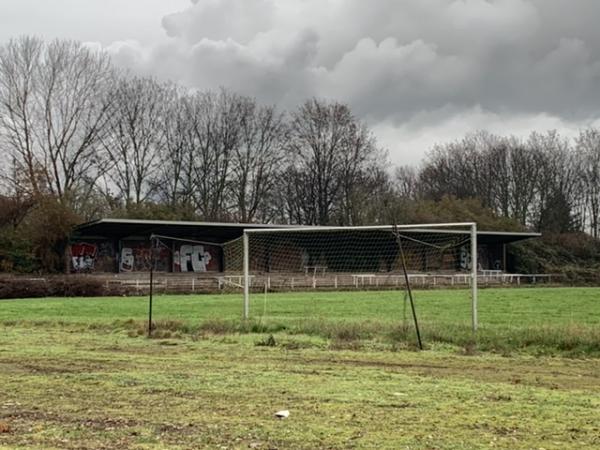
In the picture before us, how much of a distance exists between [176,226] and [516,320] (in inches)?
1272

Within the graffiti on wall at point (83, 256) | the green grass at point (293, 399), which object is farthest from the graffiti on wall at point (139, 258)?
the green grass at point (293, 399)

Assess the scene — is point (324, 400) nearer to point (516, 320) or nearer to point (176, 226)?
point (516, 320)

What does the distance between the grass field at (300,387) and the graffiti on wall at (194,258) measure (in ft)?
115

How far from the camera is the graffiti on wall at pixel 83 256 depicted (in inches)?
1908

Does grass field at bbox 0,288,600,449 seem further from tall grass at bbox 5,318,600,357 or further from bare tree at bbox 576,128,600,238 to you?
bare tree at bbox 576,128,600,238

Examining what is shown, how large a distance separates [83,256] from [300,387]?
42677 millimetres

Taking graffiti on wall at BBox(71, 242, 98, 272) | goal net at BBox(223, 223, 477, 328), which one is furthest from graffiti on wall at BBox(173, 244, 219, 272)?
goal net at BBox(223, 223, 477, 328)

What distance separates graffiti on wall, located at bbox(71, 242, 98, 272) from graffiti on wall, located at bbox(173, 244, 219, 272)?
18.4 ft

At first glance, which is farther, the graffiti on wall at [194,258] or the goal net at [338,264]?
the graffiti on wall at [194,258]

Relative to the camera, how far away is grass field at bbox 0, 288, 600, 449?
6242 mm

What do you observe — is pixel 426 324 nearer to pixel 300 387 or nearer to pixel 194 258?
pixel 300 387

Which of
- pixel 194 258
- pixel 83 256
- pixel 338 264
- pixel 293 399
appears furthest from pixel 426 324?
pixel 194 258

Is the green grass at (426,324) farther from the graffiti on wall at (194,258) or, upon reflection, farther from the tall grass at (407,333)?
the graffiti on wall at (194,258)

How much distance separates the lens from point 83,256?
4897cm
